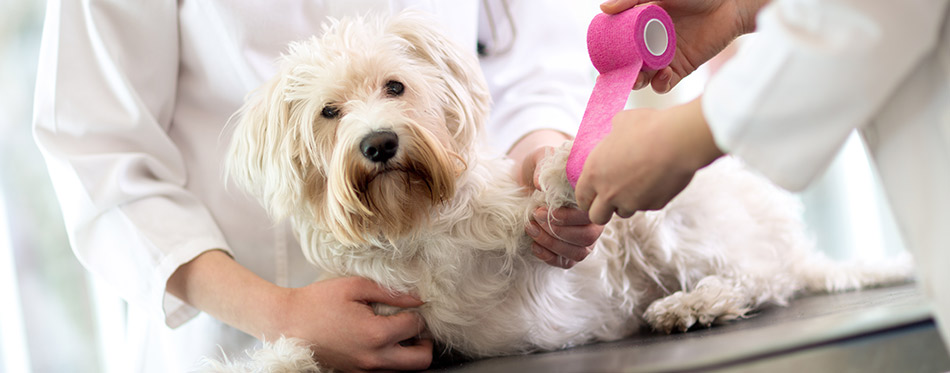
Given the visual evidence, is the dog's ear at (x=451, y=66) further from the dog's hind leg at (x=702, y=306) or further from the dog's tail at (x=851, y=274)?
the dog's tail at (x=851, y=274)

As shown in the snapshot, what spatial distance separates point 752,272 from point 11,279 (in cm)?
194

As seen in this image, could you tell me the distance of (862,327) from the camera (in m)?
0.74

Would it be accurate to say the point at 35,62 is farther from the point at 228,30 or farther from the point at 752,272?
the point at 752,272

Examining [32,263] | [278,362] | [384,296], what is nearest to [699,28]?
[384,296]

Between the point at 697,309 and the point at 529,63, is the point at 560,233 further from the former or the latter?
the point at 529,63

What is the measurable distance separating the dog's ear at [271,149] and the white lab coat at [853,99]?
29.1 inches

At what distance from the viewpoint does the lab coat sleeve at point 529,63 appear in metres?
1.52

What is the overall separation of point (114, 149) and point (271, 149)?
419 millimetres

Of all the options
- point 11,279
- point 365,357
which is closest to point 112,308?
point 11,279

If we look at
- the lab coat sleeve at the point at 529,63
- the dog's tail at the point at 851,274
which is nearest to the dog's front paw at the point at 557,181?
the lab coat sleeve at the point at 529,63

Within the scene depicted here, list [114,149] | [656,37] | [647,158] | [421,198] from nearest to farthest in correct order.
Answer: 1. [647,158]
2. [656,37]
3. [421,198]
4. [114,149]

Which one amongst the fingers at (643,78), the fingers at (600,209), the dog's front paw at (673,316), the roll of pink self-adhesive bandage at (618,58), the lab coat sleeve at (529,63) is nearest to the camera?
the fingers at (600,209)

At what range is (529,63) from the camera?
158 cm

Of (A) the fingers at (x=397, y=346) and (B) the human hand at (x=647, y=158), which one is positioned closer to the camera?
(B) the human hand at (x=647, y=158)
